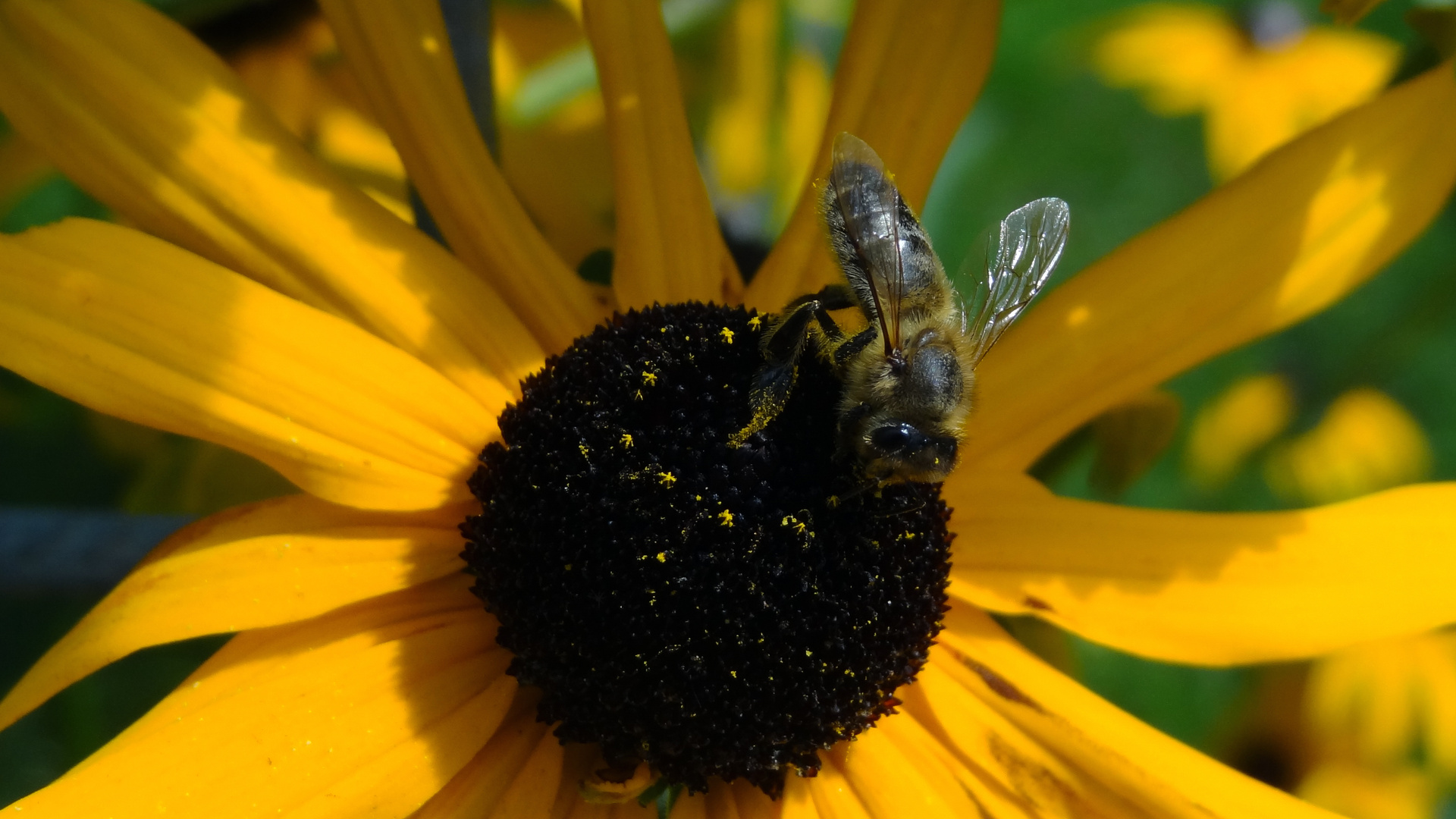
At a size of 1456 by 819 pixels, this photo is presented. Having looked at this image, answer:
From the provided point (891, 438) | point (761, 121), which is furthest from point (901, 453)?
point (761, 121)

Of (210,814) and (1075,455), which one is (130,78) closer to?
(210,814)

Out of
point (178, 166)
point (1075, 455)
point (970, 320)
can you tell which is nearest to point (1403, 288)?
point (1075, 455)

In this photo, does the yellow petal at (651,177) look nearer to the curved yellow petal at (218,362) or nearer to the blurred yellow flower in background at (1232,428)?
the curved yellow petal at (218,362)

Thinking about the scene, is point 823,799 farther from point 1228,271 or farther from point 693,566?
point 1228,271

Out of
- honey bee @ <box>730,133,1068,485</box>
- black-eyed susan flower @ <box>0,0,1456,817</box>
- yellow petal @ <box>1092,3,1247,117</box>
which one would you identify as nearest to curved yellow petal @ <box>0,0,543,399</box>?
black-eyed susan flower @ <box>0,0,1456,817</box>

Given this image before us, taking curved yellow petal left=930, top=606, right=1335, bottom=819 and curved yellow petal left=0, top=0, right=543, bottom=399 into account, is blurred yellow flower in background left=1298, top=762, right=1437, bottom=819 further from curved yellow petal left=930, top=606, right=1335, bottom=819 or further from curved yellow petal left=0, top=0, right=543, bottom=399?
curved yellow petal left=0, top=0, right=543, bottom=399
